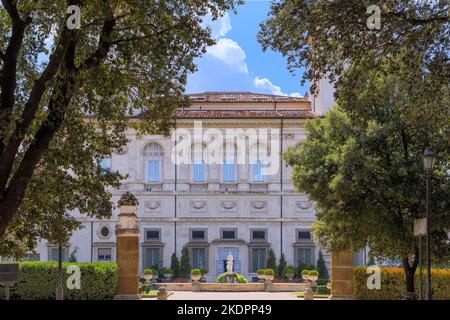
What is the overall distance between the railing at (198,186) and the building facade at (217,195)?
7 centimetres

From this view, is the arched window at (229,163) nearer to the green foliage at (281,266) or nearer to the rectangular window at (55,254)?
the green foliage at (281,266)

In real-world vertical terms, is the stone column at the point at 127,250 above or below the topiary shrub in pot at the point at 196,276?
above

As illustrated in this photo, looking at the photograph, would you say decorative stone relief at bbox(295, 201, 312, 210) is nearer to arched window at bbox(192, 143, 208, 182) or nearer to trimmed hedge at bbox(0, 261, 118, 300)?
arched window at bbox(192, 143, 208, 182)

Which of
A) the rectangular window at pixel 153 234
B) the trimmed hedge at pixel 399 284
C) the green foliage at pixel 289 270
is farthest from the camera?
the rectangular window at pixel 153 234

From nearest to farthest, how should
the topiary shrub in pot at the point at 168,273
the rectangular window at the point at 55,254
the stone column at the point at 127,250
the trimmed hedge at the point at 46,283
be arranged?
the stone column at the point at 127,250
the trimmed hedge at the point at 46,283
the topiary shrub in pot at the point at 168,273
the rectangular window at the point at 55,254

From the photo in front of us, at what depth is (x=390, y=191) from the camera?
848 inches

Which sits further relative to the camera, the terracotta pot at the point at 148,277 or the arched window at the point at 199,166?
the arched window at the point at 199,166

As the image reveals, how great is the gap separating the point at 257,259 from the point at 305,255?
3.23 m

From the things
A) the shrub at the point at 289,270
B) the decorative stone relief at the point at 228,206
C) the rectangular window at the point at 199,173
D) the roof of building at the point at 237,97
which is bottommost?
the shrub at the point at 289,270

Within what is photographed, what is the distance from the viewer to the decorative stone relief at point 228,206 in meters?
47.1

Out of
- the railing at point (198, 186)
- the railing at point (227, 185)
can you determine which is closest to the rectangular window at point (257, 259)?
the railing at point (227, 185)

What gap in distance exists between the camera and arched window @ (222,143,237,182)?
1863 inches

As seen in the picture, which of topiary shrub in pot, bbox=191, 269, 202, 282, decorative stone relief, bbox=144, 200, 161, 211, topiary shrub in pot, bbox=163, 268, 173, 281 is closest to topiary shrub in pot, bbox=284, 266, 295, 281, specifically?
topiary shrub in pot, bbox=191, 269, 202, 282

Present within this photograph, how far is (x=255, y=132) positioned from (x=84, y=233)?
13.5m
